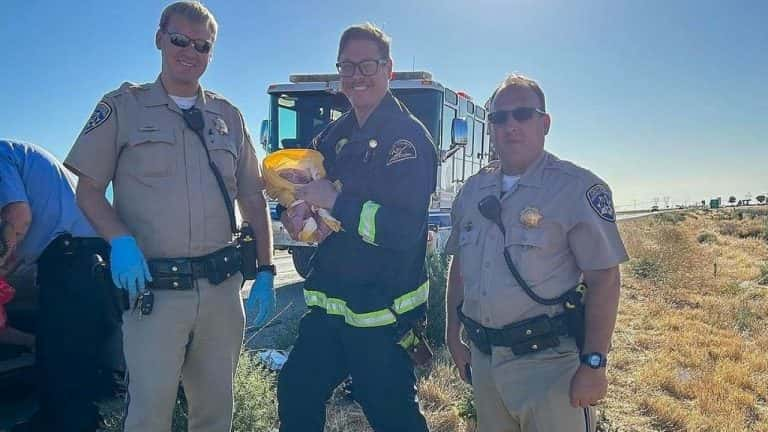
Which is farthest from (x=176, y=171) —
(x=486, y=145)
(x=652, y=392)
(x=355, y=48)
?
(x=486, y=145)

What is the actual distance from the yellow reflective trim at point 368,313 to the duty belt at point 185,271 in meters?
0.40

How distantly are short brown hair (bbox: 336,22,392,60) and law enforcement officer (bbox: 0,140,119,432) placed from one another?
5.48ft

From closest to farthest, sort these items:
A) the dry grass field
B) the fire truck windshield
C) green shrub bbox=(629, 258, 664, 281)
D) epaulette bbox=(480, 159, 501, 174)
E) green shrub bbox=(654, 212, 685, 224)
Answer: epaulette bbox=(480, 159, 501, 174) → the dry grass field → the fire truck windshield → green shrub bbox=(629, 258, 664, 281) → green shrub bbox=(654, 212, 685, 224)

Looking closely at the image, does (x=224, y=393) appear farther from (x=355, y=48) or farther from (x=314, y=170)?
(x=355, y=48)

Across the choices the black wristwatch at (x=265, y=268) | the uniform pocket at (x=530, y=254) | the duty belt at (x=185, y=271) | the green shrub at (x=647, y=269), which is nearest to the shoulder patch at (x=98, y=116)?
the duty belt at (x=185, y=271)

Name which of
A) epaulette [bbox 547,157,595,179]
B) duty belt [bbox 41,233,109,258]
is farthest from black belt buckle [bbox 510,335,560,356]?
duty belt [bbox 41,233,109,258]

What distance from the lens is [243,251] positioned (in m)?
2.45

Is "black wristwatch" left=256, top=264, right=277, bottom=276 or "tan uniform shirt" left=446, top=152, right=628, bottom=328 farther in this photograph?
"black wristwatch" left=256, top=264, right=277, bottom=276

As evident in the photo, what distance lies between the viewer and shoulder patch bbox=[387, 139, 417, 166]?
7.06 ft

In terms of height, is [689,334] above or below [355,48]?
below

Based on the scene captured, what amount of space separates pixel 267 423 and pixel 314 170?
168 cm

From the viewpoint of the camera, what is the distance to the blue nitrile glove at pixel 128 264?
6.64ft

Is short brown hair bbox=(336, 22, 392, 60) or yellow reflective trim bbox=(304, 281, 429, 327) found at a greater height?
short brown hair bbox=(336, 22, 392, 60)

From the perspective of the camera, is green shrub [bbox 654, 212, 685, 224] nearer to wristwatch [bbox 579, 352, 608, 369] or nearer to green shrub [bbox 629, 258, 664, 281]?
green shrub [bbox 629, 258, 664, 281]
